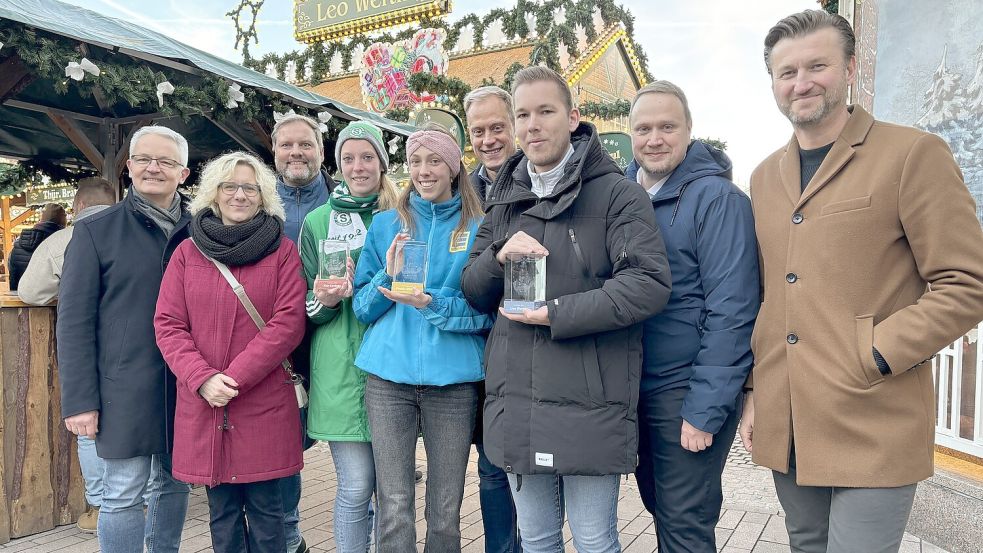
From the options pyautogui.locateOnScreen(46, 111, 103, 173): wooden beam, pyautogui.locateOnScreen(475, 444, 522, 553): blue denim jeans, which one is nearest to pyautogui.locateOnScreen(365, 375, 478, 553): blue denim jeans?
pyautogui.locateOnScreen(475, 444, 522, 553): blue denim jeans

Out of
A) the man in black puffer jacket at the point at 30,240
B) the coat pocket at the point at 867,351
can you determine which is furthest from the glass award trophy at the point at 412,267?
the man in black puffer jacket at the point at 30,240

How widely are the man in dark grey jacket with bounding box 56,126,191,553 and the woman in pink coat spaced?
0.19 metres

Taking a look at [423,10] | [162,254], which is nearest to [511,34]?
[423,10]

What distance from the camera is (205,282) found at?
104 inches

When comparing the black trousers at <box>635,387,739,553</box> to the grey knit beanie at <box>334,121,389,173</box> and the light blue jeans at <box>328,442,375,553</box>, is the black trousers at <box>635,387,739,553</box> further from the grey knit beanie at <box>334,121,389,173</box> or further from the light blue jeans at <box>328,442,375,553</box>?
the grey knit beanie at <box>334,121,389,173</box>

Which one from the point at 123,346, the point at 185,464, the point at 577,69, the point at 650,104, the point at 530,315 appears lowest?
the point at 185,464

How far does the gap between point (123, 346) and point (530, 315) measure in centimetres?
187

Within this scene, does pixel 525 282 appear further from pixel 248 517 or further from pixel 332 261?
pixel 248 517

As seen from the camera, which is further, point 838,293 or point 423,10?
point 423,10

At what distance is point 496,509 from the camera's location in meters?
2.88

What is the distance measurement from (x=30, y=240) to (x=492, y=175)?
4312 mm

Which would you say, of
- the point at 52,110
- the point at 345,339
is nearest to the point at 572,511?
the point at 345,339

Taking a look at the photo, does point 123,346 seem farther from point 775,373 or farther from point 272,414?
point 775,373

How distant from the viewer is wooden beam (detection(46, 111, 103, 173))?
6848 millimetres
